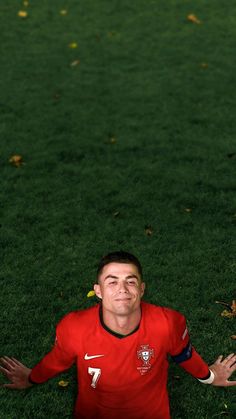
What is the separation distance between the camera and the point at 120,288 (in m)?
3.23

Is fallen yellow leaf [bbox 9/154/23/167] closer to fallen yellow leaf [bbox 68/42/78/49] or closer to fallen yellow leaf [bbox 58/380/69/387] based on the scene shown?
fallen yellow leaf [bbox 58/380/69/387]

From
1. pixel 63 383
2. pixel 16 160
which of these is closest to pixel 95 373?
pixel 63 383

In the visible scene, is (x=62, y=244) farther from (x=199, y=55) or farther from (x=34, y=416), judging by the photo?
(x=199, y=55)

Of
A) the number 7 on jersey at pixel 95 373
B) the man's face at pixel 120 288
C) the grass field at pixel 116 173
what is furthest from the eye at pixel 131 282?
the grass field at pixel 116 173

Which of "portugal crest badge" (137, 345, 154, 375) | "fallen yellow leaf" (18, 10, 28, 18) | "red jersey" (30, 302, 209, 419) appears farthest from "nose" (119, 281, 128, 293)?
"fallen yellow leaf" (18, 10, 28, 18)

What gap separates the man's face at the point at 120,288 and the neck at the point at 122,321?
4 centimetres

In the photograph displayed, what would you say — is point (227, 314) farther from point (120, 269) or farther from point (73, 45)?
point (73, 45)

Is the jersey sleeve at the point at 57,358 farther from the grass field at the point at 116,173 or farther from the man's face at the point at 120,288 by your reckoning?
the grass field at the point at 116,173

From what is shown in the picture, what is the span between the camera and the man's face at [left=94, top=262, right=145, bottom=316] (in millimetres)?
3199

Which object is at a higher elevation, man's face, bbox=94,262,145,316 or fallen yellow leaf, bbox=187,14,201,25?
man's face, bbox=94,262,145,316

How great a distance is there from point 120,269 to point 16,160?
4483mm

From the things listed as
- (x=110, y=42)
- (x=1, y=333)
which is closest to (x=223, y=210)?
(x=1, y=333)

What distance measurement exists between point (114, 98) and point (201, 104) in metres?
1.36

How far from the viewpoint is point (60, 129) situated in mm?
8367
